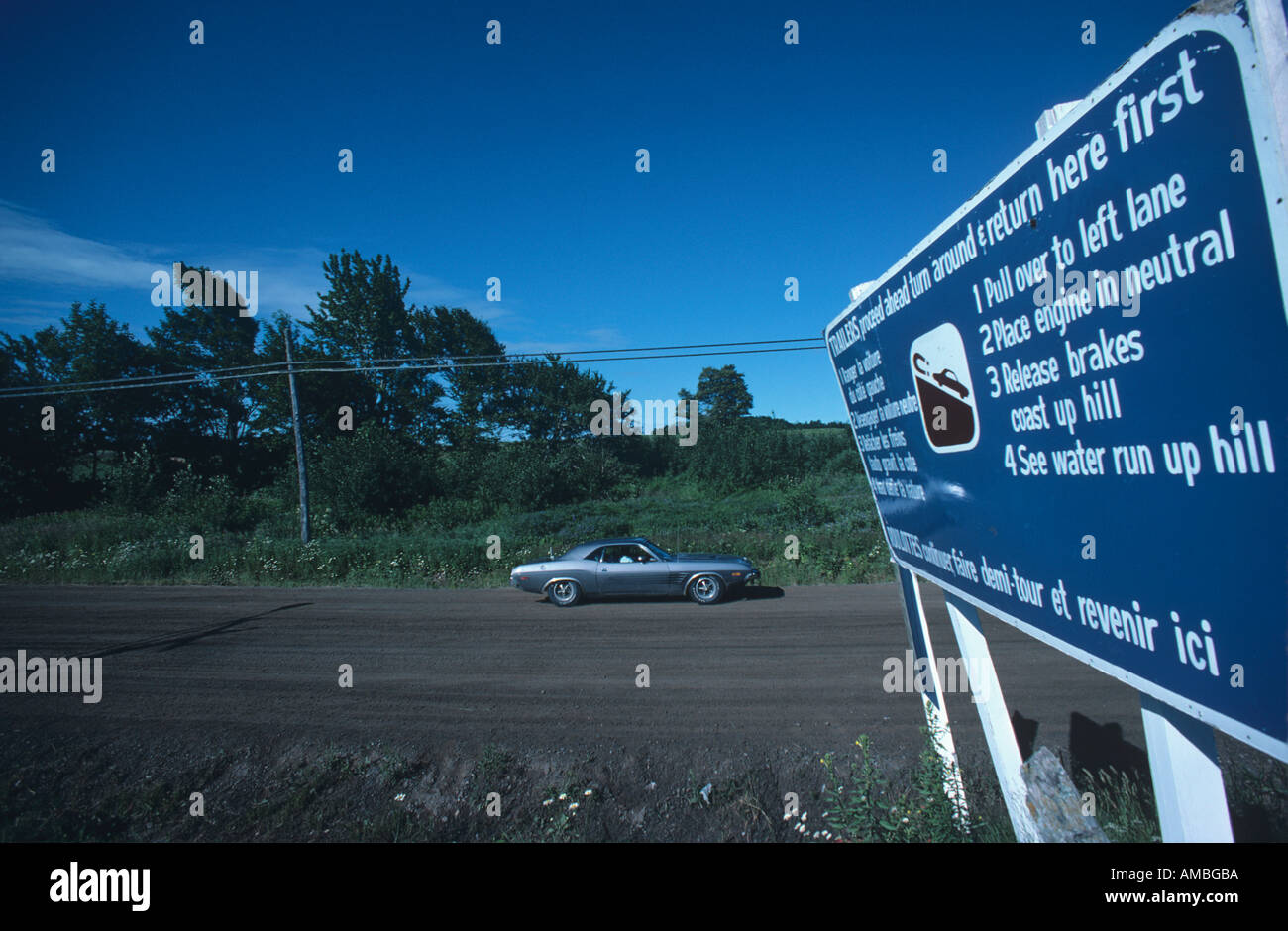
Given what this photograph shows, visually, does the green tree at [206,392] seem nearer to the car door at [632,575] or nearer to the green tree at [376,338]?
the green tree at [376,338]

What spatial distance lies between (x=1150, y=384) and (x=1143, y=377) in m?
0.03

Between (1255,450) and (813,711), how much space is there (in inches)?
223

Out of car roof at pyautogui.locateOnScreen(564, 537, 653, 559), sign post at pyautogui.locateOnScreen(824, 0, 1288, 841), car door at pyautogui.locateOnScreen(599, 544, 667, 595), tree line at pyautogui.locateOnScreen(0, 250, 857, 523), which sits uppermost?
tree line at pyautogui.locateOnScreen(0, 250, 857, 523)

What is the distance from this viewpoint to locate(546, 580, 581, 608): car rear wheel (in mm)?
11969

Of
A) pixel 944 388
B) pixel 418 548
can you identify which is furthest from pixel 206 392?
pixel 944 388

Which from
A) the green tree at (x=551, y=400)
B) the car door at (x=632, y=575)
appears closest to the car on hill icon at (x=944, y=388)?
the car door at (x=632, y=575)

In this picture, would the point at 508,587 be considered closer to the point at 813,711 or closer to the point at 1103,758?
the point at 813,711

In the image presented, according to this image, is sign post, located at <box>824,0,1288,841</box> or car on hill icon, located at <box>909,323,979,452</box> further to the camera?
car on hill icon, located at <box>909,323,979,452</box>

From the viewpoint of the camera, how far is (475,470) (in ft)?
117

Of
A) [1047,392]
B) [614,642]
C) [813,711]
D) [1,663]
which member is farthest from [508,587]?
[1047,392]

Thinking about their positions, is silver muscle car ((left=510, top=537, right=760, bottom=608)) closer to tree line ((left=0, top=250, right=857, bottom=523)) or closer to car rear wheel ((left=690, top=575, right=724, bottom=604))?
car rear wheel ((left=690, top=575, right=724, bottom=604))

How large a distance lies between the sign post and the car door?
9603 millimetres

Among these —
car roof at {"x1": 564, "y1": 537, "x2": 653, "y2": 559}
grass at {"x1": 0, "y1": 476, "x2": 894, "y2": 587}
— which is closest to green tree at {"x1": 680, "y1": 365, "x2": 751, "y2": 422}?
grass at {"x1": 0, "y1": 476, "x2": 894, "y2": 587}

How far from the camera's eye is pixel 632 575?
11.9 meters
